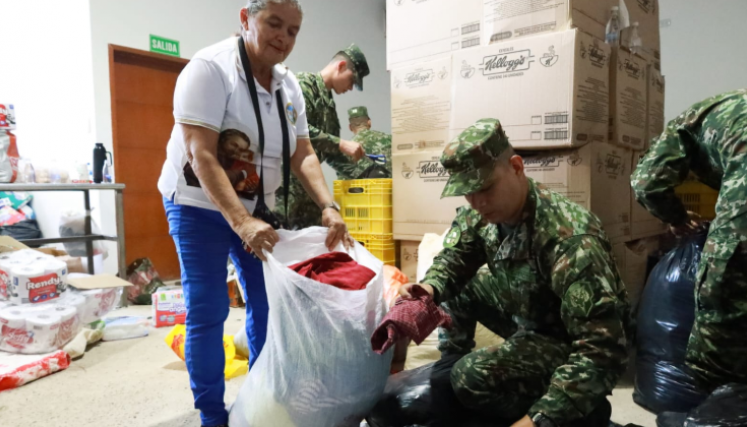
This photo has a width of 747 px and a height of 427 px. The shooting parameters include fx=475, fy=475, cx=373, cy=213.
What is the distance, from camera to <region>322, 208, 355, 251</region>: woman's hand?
1293 millimetres

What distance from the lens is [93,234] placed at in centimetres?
332

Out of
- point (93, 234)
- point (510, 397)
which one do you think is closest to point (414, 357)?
point (510, 397)

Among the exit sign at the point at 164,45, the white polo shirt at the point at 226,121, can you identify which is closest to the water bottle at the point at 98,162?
the exit sign at the point at 164,45

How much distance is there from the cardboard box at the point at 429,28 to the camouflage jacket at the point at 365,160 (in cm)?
56

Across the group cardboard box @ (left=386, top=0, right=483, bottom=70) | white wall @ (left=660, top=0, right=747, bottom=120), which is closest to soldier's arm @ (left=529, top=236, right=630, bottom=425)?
cardboard box @ (left=386, top=0, right=483, bottom=70)

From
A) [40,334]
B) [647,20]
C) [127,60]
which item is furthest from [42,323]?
[647,20]

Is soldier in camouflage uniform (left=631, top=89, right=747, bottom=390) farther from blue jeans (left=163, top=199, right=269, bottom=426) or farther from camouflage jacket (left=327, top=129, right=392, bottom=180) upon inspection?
camouflage jacket (left=327, top=129, right=392, bottom=180)

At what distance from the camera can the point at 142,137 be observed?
12.1 ft

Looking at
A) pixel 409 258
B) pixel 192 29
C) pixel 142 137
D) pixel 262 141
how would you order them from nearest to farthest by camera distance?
1. pixel 262 141
2. pixel 409 258
3. pixel 142 137
4. pixel 192 29

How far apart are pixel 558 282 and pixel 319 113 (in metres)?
1.50

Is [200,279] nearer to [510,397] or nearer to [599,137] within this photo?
[510,397]

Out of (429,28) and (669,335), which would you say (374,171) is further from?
(669,335)

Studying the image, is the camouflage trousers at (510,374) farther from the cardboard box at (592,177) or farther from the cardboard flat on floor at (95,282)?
the cardboard flat on floor at (95,282)

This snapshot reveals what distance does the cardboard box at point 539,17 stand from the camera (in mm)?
1719
